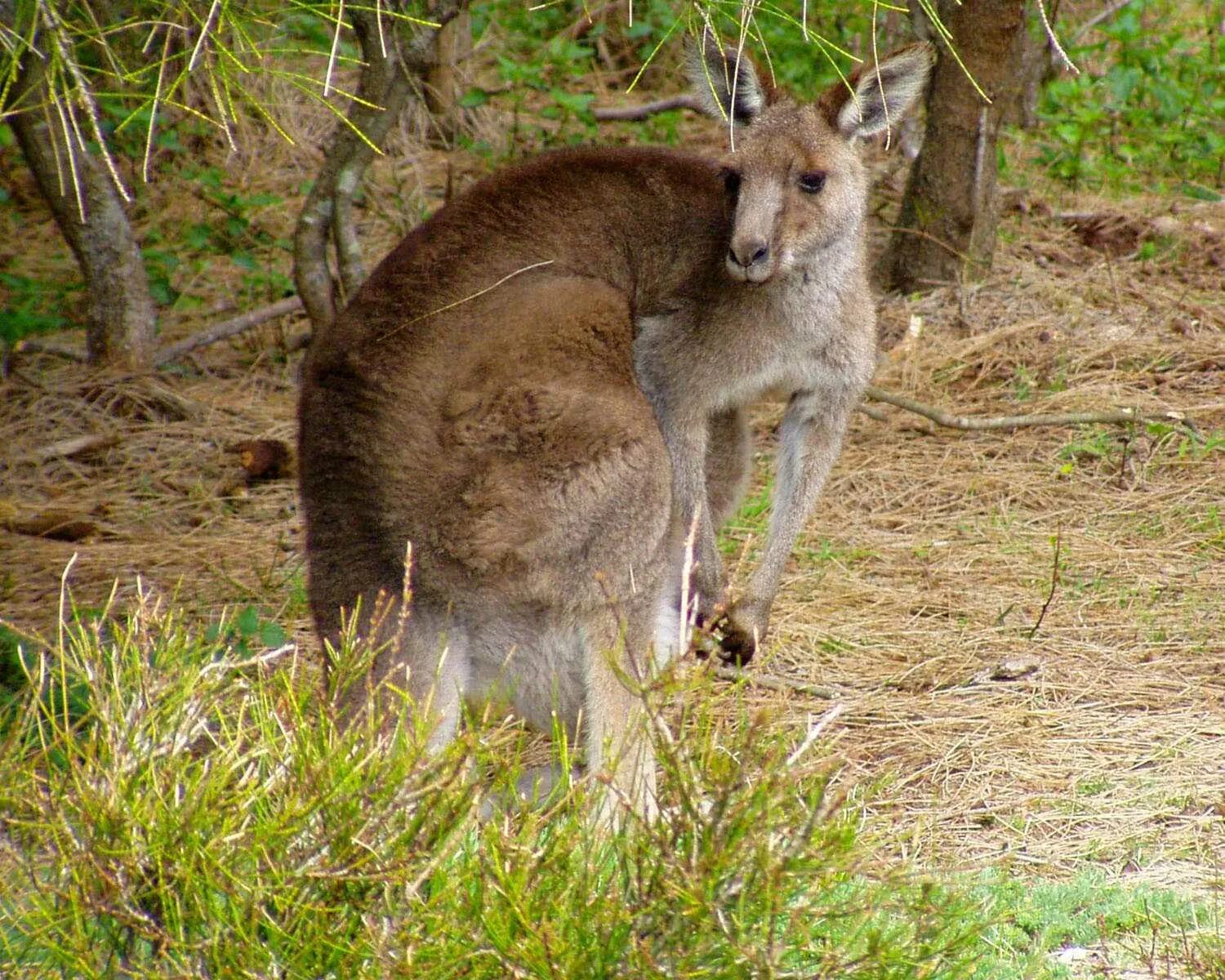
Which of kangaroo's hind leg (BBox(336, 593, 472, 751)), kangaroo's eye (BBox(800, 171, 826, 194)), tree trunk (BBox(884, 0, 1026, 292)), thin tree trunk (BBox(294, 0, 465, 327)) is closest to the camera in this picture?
kangaroo's hind leg (BBox(336, 593, 472, 751))

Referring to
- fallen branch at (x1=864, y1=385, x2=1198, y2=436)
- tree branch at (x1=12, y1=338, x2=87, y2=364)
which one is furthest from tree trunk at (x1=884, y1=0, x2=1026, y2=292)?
tree branch at (x1=12, y1=338, x2=87, y2=364)

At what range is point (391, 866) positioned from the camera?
1879 mm

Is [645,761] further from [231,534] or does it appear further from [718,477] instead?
[231,534]

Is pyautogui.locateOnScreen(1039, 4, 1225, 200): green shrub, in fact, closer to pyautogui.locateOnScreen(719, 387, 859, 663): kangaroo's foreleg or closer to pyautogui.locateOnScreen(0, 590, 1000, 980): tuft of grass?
pyautogui.locateOnScreen(719, 387, 859, 663): kangaroo's foreleg

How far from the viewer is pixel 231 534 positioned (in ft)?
16.3

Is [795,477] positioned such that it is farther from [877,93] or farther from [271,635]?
[271,635]

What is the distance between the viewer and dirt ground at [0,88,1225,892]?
11.5 feet

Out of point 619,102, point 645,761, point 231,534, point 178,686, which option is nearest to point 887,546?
point 645,761

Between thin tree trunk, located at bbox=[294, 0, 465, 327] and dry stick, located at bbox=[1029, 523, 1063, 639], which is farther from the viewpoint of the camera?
thin tree trunk, located at bbox=[294, 0, 465, 327]

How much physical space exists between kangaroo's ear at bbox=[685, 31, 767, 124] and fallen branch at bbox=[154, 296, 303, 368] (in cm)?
258

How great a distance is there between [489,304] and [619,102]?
202 inches

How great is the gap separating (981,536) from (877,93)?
5.51ft

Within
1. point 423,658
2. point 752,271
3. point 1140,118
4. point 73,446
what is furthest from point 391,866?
point 1140,118

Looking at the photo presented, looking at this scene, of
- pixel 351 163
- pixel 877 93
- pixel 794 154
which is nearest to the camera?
pixel 794 154
